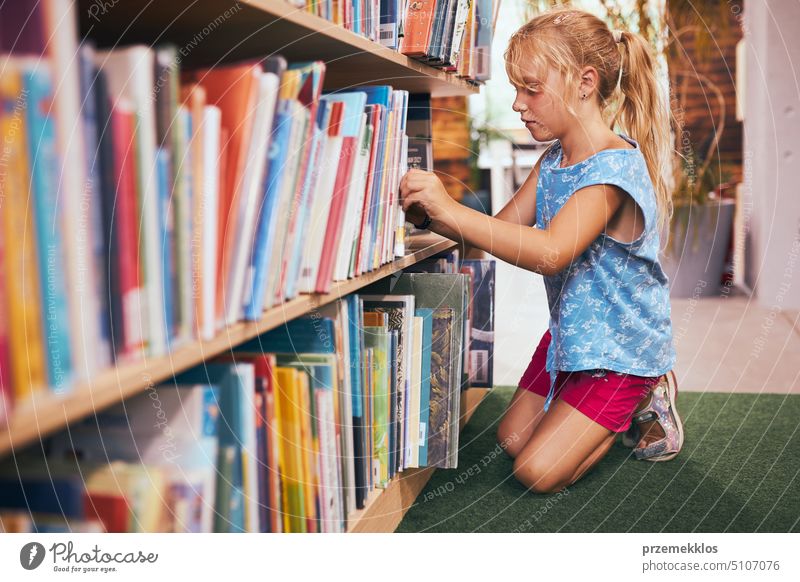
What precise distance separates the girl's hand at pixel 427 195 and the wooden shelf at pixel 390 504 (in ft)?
1.59

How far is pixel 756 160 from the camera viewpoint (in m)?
3.82

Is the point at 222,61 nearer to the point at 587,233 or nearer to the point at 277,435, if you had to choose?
the point at 277,435

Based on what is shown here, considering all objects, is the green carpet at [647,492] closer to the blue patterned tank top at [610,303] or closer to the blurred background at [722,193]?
the blue patterned tank top at [610,303]

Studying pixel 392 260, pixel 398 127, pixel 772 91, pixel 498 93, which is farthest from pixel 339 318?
pixel 498 93

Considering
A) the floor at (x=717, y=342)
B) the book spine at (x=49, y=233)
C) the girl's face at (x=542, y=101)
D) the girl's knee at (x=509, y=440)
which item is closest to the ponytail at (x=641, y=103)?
the girl's face at (x=542, y=101)

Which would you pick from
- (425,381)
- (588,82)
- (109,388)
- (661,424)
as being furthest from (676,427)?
(109,388)

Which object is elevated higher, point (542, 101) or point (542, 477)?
point (542, 101)

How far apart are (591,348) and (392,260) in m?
0.52

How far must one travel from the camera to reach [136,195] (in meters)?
0.67

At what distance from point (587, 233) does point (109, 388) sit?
1.02 m

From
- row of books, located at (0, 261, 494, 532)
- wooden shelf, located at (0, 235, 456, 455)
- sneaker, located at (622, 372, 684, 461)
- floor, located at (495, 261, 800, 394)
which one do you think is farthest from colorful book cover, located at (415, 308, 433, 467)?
floor, located at (495, 261, 800, 394)

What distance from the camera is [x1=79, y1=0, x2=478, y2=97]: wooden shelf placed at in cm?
86
